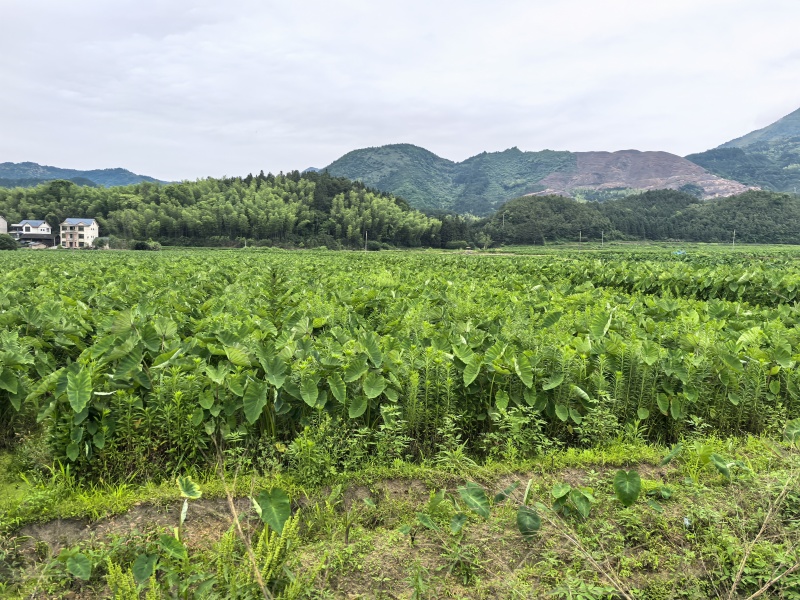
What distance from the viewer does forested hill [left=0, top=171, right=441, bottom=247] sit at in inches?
3292

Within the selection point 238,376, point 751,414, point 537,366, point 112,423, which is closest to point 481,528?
point 537,366

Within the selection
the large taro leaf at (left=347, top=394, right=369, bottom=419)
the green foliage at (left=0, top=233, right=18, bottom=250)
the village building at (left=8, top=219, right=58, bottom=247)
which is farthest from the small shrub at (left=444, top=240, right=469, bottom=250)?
the large taro leaf at (left=347, top=394, right=369, bottom=419)

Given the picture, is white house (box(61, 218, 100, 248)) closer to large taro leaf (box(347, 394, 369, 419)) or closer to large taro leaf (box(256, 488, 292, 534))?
large taro leaf (box(347, 394, 369, 419))

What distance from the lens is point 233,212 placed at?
84938mm

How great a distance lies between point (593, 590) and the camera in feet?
7.93

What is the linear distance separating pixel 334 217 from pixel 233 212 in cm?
2046

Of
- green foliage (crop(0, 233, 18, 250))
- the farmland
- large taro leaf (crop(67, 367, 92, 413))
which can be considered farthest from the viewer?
green foliage (crop(0, 233, 18, 250))

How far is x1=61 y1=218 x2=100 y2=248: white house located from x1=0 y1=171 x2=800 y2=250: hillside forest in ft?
13.2

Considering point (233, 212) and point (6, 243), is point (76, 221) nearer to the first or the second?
point (6, 243)

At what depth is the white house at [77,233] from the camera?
8175 cm

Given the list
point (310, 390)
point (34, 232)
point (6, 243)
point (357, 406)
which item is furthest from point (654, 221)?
point (34, 232)

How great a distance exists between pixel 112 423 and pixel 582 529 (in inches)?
137

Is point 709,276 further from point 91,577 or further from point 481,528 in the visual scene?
Result: point 91,577

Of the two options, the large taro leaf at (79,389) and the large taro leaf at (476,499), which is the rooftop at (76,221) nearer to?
the large taro leaf at (79,389)
